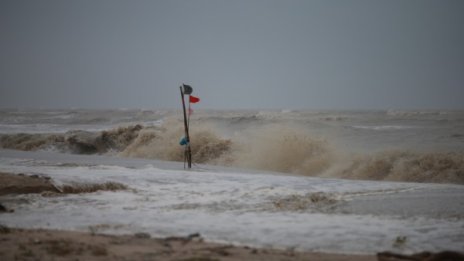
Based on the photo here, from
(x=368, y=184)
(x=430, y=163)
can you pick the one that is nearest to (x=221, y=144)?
(x=430, y=163)

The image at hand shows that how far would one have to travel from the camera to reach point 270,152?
14.4m

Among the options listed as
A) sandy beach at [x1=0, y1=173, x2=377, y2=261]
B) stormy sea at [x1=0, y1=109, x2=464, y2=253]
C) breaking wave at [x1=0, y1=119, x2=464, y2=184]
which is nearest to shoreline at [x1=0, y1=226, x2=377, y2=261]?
sandy beach at [x1=0, y1=173, x2=377, y2=261]

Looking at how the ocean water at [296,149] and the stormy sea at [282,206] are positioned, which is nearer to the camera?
the stormy sea at [282,206]

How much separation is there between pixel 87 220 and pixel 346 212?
303 cm

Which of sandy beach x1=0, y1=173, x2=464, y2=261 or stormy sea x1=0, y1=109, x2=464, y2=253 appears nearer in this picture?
sandy beach x1=0, y1=173, x2=464, y2=261

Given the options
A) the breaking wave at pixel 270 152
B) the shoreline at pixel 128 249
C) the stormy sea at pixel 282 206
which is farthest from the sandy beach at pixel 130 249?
the breaking wave at pixel 270 152

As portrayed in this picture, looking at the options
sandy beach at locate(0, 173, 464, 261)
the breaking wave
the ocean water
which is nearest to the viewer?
sandy beach at locate(0, 173, 464, 261)

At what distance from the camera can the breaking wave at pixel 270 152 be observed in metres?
10.8

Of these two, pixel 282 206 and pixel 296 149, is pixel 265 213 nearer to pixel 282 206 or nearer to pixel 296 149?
pixel 282 206

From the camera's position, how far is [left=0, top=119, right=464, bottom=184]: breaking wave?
10.8 meters

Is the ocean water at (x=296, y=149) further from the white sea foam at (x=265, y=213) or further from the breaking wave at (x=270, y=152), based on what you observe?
the white sea foam at (x=265, y=213)

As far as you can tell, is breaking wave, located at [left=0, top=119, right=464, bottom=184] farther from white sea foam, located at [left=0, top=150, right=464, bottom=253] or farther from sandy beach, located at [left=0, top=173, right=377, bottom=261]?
sandy beach, located at [left=0, top=173, right=377, bottom=261]

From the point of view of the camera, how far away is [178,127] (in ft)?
62.9

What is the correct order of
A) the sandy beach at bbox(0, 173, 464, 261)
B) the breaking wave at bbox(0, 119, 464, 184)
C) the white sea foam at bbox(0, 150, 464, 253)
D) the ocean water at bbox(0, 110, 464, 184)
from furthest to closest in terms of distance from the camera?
1. the ocean water at bbox(0, 110, 464, 184)
2. the breaking wave at bbox(0, 119, 464, 184)
3. the white sea foam at bbox(0, 150, 464, 253)
4. the sandy beach at bbox(0, 173, 464, 261)
